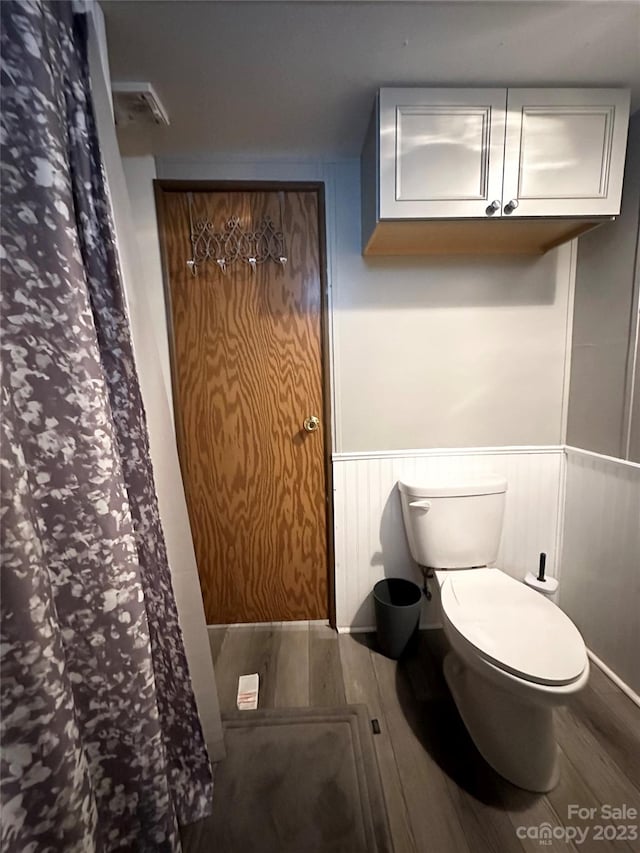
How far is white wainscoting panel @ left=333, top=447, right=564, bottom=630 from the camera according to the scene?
5.20ft

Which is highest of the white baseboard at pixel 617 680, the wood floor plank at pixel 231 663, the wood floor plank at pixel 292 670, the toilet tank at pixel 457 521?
the toilet tank at pixel 457 521

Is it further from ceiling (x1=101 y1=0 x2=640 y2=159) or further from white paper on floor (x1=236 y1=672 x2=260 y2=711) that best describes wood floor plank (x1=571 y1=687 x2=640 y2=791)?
ceiling (x1=101 y1=0 x2=640 y2=159)

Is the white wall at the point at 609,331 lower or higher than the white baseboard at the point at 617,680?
higher

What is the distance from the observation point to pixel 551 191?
1136mm

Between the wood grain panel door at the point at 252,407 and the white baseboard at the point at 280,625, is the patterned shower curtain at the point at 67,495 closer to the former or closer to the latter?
the wood grain panel door at the point at 252,407

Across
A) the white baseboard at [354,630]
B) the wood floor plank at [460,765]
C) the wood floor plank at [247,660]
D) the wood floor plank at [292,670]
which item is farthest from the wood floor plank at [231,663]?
the wood floor plank at [460,765]

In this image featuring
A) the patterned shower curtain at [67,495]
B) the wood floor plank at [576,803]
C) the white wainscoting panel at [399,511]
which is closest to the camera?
the patterned shower curtain at [67,495]

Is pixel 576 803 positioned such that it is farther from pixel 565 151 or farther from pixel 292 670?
pixel 565 151

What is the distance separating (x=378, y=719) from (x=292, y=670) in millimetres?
395

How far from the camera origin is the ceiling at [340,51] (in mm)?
873

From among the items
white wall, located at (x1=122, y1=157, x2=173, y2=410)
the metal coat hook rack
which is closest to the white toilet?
the metal coat hook rack

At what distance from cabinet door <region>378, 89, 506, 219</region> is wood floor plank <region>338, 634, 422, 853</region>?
174cm

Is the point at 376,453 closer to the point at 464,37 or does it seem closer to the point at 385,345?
the point at 385,345

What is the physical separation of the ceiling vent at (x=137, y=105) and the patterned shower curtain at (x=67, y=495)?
36cm
